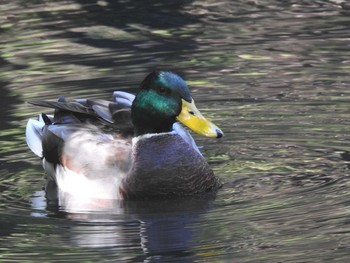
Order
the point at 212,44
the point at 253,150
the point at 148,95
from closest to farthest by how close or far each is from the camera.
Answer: the point at 148,95 → the point at 253,150 → the point at 212,44

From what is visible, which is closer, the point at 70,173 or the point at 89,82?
the point at 70,173

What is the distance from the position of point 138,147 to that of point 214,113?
6.89ft

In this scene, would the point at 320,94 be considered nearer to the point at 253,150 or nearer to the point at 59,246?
the point at 253,150

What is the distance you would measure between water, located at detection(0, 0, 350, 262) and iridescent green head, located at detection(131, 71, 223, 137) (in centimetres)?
54

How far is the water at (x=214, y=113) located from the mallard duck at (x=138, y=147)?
168mm

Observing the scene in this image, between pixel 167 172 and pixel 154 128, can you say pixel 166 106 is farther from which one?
pixel 167 172

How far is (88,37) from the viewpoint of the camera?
15703 mm

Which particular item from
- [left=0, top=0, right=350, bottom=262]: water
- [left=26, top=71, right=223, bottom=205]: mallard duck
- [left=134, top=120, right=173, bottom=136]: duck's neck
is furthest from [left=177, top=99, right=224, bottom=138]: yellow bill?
[left=0, top=0, right=350, bottom=262]: water

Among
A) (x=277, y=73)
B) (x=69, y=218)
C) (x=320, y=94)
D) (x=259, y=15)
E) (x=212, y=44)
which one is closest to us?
(x=69, y=218)

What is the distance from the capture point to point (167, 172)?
9.75m

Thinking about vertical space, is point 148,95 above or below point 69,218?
above

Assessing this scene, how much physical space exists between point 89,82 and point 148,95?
142 inches

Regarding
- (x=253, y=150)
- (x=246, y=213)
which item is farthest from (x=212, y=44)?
(x=246, y=213)


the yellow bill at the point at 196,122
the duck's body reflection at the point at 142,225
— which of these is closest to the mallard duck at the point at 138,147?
the yellow bill at the point at 196,122
